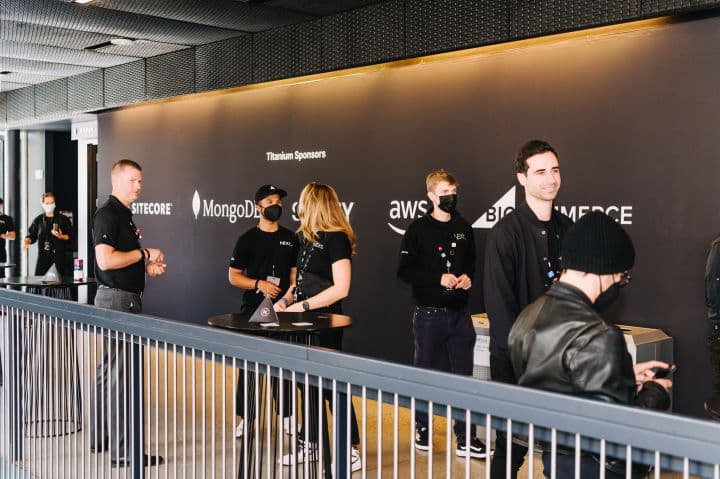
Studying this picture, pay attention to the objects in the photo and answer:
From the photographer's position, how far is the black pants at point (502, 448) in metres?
2.45

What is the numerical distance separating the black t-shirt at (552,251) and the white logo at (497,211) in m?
2.77

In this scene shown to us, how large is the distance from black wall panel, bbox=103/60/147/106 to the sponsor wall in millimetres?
360

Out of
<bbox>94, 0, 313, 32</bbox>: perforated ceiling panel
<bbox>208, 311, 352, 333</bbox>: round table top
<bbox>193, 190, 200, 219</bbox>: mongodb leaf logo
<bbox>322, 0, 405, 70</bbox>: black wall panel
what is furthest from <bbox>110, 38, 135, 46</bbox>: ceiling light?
<bbox>208, 311, 352, 333</bbox>: round table top

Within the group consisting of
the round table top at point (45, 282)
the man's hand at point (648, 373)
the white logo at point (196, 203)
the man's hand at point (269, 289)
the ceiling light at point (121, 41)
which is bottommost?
the round table top at point (45, 282)

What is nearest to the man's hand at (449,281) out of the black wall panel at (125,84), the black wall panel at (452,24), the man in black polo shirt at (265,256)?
the man in black polo shirt at (265,256)

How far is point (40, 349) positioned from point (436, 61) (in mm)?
4075

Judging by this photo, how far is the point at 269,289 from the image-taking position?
17.0 feet

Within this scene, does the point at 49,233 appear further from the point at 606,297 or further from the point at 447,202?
the point at 606,297

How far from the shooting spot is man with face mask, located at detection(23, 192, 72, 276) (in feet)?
35.9

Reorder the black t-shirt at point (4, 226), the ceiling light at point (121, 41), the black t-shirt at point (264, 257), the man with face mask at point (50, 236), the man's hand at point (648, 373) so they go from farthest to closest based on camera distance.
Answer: the black t-shirt at point (4, 226) → the man with face mask at point (50, 236) → the ceiling light at point (121, 41) → the black t-shirt at point (264, 257) → the man's hand at point (648, 373)

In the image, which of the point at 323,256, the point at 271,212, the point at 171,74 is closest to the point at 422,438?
the point at 323,256

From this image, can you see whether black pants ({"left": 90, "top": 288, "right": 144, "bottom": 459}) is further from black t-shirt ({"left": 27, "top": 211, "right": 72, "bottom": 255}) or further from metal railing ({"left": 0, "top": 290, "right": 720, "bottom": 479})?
black t-shirt ({"left": 27, "top": 211, "right": 72, "bottom": 255})

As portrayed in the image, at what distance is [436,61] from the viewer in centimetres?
677

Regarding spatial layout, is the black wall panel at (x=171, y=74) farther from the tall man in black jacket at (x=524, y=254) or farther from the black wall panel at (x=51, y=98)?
the tall man in black jacket at (x=524, y=254)
